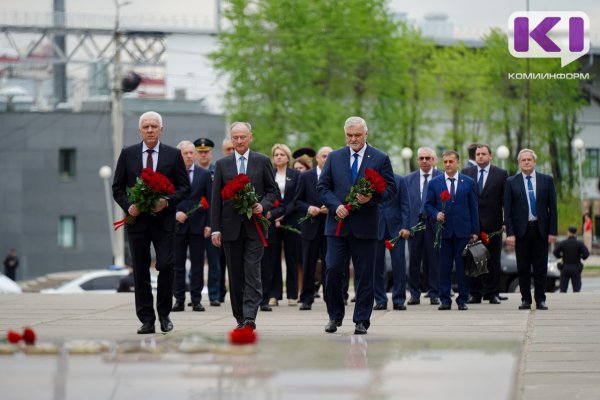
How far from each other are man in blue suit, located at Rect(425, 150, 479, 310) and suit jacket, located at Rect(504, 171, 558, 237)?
2.07 feet

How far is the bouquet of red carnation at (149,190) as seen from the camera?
12742 millimetres

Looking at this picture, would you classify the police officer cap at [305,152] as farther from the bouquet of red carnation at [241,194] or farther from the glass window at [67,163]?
the glass window at [67,163]

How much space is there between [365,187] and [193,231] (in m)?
5.53

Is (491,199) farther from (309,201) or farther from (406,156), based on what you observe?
(406,156)

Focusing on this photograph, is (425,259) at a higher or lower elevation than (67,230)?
higher

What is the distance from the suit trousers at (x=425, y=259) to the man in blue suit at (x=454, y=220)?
1.50 ft

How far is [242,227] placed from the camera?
13.4 metres

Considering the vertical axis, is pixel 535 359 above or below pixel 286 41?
below

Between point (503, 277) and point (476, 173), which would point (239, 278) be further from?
point (503, 277)

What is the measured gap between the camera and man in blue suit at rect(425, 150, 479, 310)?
17609 mm

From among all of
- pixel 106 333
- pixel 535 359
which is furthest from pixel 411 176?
pixel 535 359

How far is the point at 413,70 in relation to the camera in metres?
62.5

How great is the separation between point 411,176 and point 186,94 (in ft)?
184

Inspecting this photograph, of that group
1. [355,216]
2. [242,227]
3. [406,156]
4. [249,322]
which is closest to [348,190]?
[355,216]
